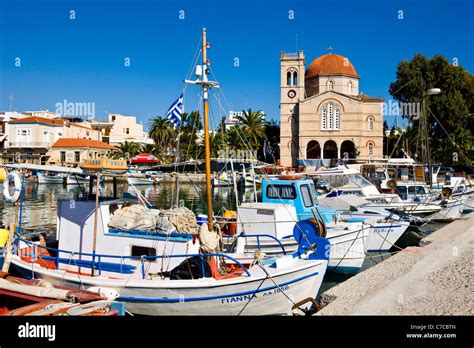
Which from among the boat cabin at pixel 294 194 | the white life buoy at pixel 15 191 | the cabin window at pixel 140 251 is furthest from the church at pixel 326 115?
the white life buoy at pixel 15 191

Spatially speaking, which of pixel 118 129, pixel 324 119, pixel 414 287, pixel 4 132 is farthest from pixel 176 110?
pixel 118 129

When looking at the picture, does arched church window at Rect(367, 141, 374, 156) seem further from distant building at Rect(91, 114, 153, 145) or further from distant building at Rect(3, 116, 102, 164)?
distant building at Rect(3, 116, 102, 164)

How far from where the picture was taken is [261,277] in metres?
8.97

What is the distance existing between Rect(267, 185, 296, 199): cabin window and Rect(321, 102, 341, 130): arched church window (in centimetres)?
4475

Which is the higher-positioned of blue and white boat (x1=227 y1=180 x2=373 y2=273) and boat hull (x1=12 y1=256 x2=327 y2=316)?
blue and white boat (x1=227 y1=180 x2=373 y2=273)

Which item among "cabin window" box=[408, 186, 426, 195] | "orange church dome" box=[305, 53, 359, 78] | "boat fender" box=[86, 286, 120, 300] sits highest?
"orange church dome" box=[305, 53, 359, 78]

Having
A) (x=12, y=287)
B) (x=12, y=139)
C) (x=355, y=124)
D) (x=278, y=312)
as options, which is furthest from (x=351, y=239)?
(x=12, y=139)

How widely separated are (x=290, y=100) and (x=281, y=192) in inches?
→ 1869

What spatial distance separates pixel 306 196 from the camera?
1492cm

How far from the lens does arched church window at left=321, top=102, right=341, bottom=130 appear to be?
57844 millimetres

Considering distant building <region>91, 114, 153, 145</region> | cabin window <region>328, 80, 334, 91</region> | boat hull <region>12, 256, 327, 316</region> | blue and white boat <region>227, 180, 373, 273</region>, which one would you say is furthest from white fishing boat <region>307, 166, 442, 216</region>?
distant building <region>91, 114, 153, 145</region>

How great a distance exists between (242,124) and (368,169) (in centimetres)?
3131

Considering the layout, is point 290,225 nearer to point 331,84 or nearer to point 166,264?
point 166,264
